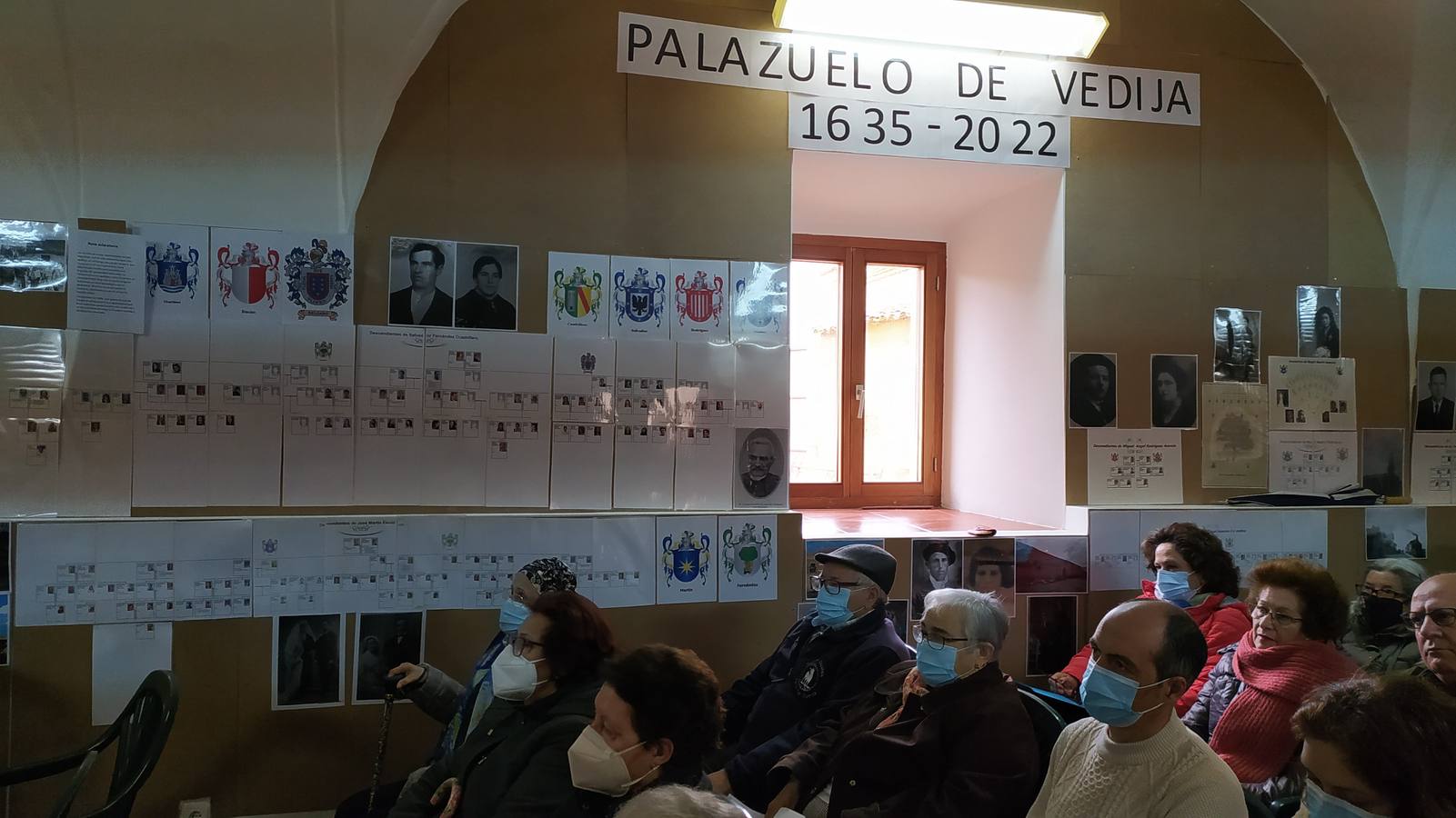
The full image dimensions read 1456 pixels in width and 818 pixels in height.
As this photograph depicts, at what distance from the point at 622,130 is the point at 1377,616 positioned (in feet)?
10.8

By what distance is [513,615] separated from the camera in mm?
2980

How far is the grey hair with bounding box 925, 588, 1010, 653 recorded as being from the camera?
94.8 inches

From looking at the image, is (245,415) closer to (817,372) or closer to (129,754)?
(129,754)

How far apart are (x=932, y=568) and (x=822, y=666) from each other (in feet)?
3.44

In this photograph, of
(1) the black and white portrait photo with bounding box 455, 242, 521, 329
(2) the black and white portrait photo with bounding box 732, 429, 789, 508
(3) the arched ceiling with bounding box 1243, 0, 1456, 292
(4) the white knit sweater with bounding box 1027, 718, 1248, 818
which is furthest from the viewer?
(3) the arched ceiling with bounding box 1243, 0, 1456, 292

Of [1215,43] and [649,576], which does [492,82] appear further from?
[1215,43]

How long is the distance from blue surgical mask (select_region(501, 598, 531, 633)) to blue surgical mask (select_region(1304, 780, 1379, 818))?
2.21 m

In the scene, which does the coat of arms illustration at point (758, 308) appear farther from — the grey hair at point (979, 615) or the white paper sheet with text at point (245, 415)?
the white paper sheet with text at point (245, 415)

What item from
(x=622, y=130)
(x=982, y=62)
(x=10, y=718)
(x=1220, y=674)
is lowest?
(x=10, y=718)

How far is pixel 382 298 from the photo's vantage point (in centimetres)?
341

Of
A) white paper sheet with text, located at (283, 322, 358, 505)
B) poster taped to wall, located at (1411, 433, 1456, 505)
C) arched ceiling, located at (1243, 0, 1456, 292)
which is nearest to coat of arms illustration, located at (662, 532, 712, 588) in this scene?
white paper sheet with text, located at (283, 322, 358, 505)

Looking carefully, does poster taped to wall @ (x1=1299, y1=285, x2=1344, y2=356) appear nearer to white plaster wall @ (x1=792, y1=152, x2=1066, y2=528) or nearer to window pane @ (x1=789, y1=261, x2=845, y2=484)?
white plaster wall @ (x1=792, y1=152, x2=1066, y2=528)

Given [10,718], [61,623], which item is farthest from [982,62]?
[10,718]

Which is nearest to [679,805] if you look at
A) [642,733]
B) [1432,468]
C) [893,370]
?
[642,733]
